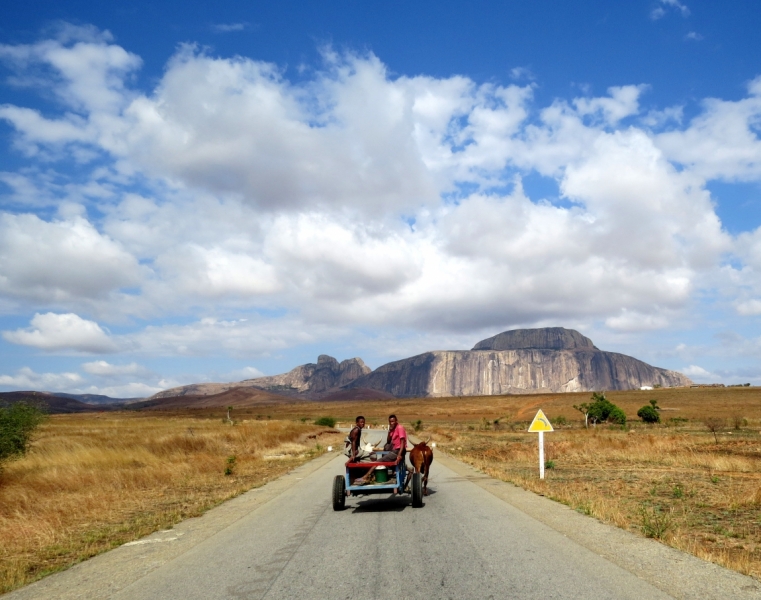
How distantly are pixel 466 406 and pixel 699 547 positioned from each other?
14317 centimetres

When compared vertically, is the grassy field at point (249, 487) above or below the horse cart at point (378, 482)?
below

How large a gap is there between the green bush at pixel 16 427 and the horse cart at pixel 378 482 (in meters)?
14.8

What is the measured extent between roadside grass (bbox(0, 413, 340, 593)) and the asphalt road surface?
3.84ft

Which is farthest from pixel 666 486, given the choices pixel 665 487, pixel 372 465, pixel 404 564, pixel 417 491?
pixel 404 564

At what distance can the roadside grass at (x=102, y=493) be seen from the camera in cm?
1048

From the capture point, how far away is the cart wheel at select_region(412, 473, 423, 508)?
524 inches

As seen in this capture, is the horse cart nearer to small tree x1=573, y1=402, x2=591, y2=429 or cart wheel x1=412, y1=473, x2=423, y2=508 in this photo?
cart wheel x1=412, y1=473, x2=423, y2=508

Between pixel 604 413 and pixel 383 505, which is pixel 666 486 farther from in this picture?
pixel 604 413

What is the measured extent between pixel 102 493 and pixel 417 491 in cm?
993

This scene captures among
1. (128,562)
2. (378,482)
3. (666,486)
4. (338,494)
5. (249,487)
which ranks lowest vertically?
(249,487)

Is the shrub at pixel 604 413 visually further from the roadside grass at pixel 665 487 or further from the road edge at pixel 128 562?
the road edge at pixel 128 562

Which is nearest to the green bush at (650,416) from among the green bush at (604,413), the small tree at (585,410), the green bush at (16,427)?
the green bush at (604,413)

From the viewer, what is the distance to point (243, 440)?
4078cm

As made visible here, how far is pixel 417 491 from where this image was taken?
1333cm
